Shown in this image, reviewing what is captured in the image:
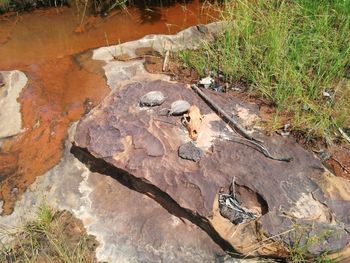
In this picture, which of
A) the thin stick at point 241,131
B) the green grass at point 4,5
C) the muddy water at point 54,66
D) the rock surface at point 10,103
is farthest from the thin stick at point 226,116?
the green grass at point 4,5

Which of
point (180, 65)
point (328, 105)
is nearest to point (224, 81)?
point (180, 65)

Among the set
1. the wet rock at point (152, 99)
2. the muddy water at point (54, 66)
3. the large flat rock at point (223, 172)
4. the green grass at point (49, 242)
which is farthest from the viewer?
the muddy water at point (54, 66)

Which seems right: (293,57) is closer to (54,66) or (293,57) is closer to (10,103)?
(54,66)

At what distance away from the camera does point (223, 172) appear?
8.86 ft

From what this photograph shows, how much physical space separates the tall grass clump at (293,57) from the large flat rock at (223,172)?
0.36 metres

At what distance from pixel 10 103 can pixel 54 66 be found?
0.60m

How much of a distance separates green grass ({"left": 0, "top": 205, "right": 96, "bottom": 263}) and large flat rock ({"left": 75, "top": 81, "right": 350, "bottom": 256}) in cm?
47

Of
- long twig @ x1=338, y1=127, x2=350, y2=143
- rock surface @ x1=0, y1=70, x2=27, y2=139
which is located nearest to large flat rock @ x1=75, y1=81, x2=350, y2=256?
long twig @ x1=338, y1=127, x2=350, y2=143

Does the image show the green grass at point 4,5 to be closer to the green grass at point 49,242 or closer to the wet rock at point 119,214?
the wet rock at point 119,214

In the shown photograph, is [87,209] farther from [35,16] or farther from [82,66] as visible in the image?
[35,16]

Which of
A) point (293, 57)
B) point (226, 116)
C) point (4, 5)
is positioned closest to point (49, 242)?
point (226, 116)

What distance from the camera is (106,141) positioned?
2938 millimetres

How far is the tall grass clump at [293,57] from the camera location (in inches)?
130

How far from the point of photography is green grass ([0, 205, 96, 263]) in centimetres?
261
